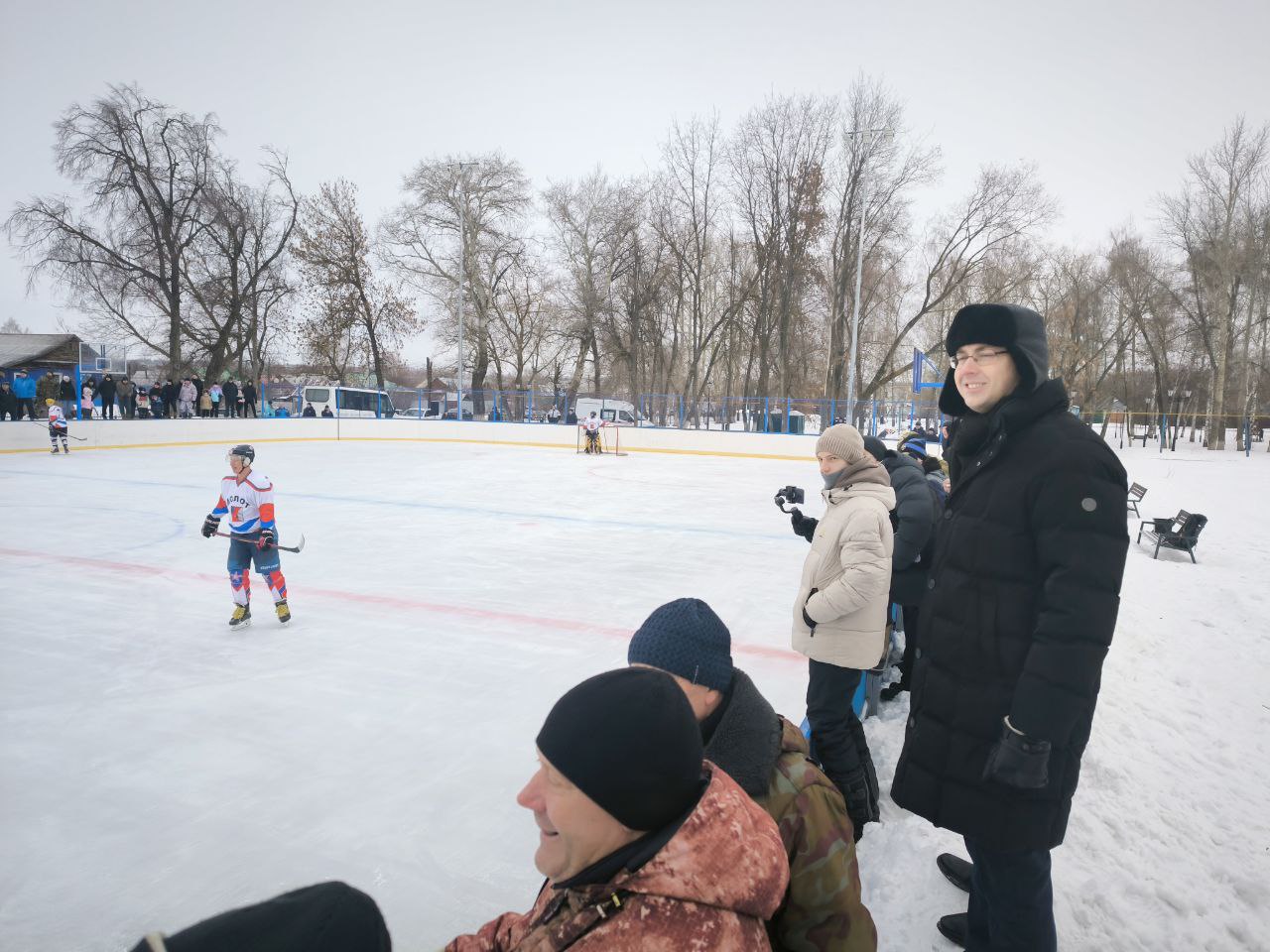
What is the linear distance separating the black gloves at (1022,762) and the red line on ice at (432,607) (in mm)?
2619

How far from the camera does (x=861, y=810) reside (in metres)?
2.30

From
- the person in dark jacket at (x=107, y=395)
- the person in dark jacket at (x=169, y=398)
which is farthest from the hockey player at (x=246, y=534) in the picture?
the person in dark jacket at (x=169, y=398)

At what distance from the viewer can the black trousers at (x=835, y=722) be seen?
7.80ft

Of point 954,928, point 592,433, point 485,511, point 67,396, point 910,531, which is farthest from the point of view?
point 592,433

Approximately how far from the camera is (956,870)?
227cm

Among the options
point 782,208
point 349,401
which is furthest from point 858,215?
point 349,401

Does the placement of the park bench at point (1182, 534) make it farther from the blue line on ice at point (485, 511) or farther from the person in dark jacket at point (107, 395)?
the person in dark jacket at point (107, 395)

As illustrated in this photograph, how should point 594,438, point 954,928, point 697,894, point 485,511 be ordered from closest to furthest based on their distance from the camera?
point 697,894 → point 954,928 → point 485,511 → point 594,438

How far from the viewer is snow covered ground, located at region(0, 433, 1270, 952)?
2.20 meters

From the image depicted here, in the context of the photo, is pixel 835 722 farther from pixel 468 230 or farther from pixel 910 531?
pixel 468 230

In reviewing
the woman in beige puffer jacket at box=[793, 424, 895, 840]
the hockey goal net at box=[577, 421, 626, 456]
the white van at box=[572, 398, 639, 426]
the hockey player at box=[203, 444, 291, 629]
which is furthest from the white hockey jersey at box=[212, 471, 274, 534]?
the white van at box=[572, 398, 639, 426]

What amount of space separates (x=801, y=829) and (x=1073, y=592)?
751 millimetres

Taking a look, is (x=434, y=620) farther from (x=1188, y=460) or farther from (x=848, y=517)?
(x=1188, y=460)

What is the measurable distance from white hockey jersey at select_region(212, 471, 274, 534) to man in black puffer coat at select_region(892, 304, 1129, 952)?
167 inches
